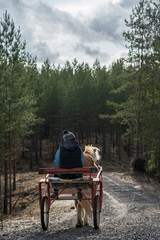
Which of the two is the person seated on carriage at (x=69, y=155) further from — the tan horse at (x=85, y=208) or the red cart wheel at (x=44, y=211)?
the tan horse at (x=85, y=208)

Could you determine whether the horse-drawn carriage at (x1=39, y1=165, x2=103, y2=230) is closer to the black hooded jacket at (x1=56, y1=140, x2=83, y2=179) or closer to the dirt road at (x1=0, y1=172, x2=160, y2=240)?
the black hooded jacket at (x1=56, y1=140, x2=83, y2=179)

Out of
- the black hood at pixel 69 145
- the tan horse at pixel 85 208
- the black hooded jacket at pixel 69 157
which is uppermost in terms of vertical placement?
the black hood at pixel 69 145

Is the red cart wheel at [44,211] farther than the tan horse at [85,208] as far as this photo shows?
No

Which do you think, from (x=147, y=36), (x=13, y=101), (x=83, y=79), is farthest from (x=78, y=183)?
(x=83, y=79)

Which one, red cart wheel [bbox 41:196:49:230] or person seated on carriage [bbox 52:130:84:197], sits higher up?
person seated on carriage [bbox 52:130:84:197]

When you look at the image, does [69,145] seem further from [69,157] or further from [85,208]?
[85,208]

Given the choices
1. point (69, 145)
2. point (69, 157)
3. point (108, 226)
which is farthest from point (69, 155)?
point (108, 226)

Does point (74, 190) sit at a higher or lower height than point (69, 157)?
lower

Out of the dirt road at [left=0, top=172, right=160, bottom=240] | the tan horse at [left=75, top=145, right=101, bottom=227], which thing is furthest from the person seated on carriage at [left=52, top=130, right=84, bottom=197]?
the dirt road at [left=0, top=172, right=160, bottom=240]

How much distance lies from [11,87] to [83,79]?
1124 inches

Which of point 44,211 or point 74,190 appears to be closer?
point 44,211

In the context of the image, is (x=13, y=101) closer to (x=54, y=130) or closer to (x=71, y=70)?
(x=54, y=130)

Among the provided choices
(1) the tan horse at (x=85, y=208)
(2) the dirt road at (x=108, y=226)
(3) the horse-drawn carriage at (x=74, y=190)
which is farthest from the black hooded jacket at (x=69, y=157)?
(2) the dirt road at (x=108, y=226)

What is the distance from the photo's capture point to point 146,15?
29.0 m
